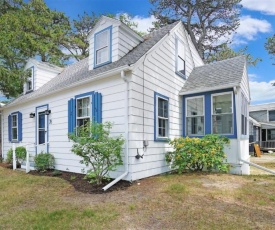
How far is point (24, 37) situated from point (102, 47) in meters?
9.13

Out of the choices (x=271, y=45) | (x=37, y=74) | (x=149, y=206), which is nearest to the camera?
(x=149, y=206)

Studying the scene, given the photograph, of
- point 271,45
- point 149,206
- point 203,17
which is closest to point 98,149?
point 149,206

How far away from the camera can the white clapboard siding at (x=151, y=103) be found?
6355mm

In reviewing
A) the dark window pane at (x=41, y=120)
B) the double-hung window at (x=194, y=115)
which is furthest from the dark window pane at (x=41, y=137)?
the double-hung window at (x=194, y=115)

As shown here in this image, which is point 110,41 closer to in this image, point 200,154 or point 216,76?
point 216,76

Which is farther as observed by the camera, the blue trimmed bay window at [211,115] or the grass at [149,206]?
the blue trimmed bay window at [211,115]

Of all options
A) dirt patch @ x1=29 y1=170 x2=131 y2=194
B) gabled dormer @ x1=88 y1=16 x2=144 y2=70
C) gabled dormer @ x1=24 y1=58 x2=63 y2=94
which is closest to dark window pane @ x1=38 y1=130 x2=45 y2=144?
dirt patch @ x1=29 y1=170 x2=131 y2=194

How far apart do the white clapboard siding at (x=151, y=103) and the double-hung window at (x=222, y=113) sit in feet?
4.46

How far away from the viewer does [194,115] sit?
905cm

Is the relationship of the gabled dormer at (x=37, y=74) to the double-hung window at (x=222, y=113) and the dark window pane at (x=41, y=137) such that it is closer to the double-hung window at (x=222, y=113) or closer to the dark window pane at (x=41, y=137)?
the dark window pane at (x=41, y=137)

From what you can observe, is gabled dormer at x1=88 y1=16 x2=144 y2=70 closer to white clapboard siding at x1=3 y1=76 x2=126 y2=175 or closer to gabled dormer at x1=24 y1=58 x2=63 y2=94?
white clapboard siding at x1=3 y1=76 x2=126 y2=175

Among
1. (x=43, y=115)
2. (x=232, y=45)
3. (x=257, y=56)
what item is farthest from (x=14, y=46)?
(x=257, y=56)

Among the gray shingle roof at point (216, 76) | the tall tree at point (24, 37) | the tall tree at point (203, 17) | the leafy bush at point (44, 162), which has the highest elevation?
the tall tree at point (203, 17)

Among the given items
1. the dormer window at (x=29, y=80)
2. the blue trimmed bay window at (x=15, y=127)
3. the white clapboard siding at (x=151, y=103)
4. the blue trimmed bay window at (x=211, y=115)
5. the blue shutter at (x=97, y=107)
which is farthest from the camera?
the dormer window at (x=29, y=80)
